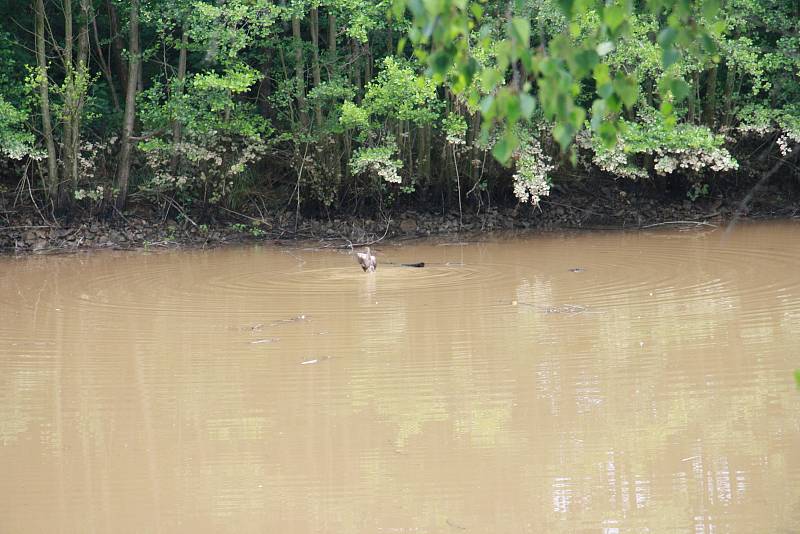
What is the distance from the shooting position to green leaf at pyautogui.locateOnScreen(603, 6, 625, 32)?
10.5ft

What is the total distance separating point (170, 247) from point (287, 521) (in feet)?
45.9

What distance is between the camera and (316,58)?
19.3 meters

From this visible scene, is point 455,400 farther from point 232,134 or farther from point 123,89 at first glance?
point 123,89

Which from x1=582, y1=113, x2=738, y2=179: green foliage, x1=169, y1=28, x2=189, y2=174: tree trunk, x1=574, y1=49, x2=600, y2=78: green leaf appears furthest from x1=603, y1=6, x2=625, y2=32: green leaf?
x1=169, y1=28, x2=189, y2=174: tree trunk

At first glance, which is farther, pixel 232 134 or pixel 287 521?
pixel 232 134

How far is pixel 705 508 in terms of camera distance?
221 inches

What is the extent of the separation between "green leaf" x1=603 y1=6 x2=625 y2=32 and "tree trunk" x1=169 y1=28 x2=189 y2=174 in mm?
15599

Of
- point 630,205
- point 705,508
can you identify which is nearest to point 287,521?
point 705,508

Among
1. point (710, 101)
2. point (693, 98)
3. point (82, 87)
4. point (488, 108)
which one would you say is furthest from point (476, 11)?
point (710, 101)

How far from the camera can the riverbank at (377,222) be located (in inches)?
746

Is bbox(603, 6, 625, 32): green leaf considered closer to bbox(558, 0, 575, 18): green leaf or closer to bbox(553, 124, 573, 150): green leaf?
bbox(558, 0, 575, 18): green leaf

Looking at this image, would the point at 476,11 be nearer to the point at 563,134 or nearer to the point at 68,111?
the point at 563,134

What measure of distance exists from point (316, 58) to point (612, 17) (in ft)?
54.6

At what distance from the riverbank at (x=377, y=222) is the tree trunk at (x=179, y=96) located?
120 cm
